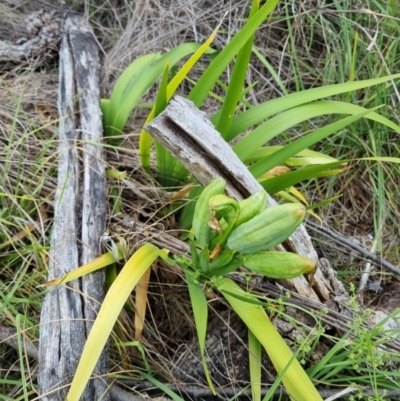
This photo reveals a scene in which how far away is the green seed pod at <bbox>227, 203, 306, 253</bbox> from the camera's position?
0.87 metres

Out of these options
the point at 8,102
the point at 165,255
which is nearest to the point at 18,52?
the point at 8,102

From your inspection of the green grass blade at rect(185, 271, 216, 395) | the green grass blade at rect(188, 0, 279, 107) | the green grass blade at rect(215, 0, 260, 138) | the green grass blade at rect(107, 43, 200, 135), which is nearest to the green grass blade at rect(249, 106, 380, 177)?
the green grass blade at rect(215, 0, 260, 138)

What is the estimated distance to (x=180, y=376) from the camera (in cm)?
125

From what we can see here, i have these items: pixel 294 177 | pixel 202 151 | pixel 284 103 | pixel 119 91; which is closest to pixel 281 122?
pixel 284 103

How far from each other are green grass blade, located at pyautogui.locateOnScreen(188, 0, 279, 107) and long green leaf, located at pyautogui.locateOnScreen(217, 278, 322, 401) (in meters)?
0.55

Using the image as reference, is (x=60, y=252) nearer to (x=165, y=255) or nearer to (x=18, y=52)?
(x=165, y=255)

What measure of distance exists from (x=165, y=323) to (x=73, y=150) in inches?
23.2

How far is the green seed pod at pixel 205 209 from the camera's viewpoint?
94 cm

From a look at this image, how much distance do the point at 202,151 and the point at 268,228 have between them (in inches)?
14.9

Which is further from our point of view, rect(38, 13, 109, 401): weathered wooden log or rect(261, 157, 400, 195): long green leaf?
rect(261, 157, 400, 195): long green leaf

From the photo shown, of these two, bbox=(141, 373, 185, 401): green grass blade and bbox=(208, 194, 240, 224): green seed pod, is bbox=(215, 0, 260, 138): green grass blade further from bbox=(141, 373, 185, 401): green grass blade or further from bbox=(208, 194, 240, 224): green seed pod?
bbox=(141, 373, 185, 401): green grass blade

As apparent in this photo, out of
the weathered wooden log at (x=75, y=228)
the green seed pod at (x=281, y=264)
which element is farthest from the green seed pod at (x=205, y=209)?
the weathered wooden log at (x=75, y=228)

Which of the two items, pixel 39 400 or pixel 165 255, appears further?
pixel 165 255

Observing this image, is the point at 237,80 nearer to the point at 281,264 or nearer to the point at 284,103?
the point at 284,103
